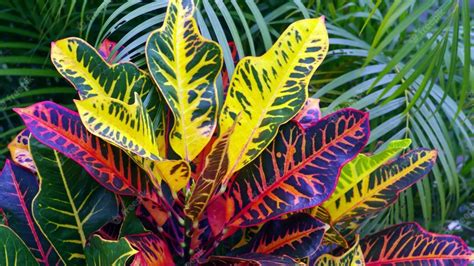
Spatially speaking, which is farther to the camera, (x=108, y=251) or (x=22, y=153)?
(x=22, y=153)

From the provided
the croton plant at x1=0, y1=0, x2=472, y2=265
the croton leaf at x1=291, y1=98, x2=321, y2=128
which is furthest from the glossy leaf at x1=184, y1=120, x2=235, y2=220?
the croton leaf at x1=291, y1=98, x2=321, y2=128

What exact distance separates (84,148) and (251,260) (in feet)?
0.55

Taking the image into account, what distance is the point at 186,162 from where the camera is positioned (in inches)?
19.1

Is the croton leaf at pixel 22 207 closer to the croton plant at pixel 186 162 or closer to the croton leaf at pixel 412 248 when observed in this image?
the croton plant at pixel 186 162

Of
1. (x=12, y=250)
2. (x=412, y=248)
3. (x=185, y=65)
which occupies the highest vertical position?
(x=185, y=65)

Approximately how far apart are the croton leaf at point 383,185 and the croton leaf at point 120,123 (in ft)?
0.67

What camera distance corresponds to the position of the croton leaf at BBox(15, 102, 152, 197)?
0.47 metres

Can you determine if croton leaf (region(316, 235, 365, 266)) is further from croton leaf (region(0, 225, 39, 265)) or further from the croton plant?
croton leaf (region(0, 225, 39, 265))

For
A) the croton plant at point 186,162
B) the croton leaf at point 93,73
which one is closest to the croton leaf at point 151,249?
the croton plant at point 186,162

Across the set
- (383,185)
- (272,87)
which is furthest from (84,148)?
(383,185)

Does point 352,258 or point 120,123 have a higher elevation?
point 120,123

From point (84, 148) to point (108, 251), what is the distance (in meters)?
0.09

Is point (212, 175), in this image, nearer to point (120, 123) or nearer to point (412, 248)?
point (120, 123)

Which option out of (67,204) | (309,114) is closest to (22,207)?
(67,204)
